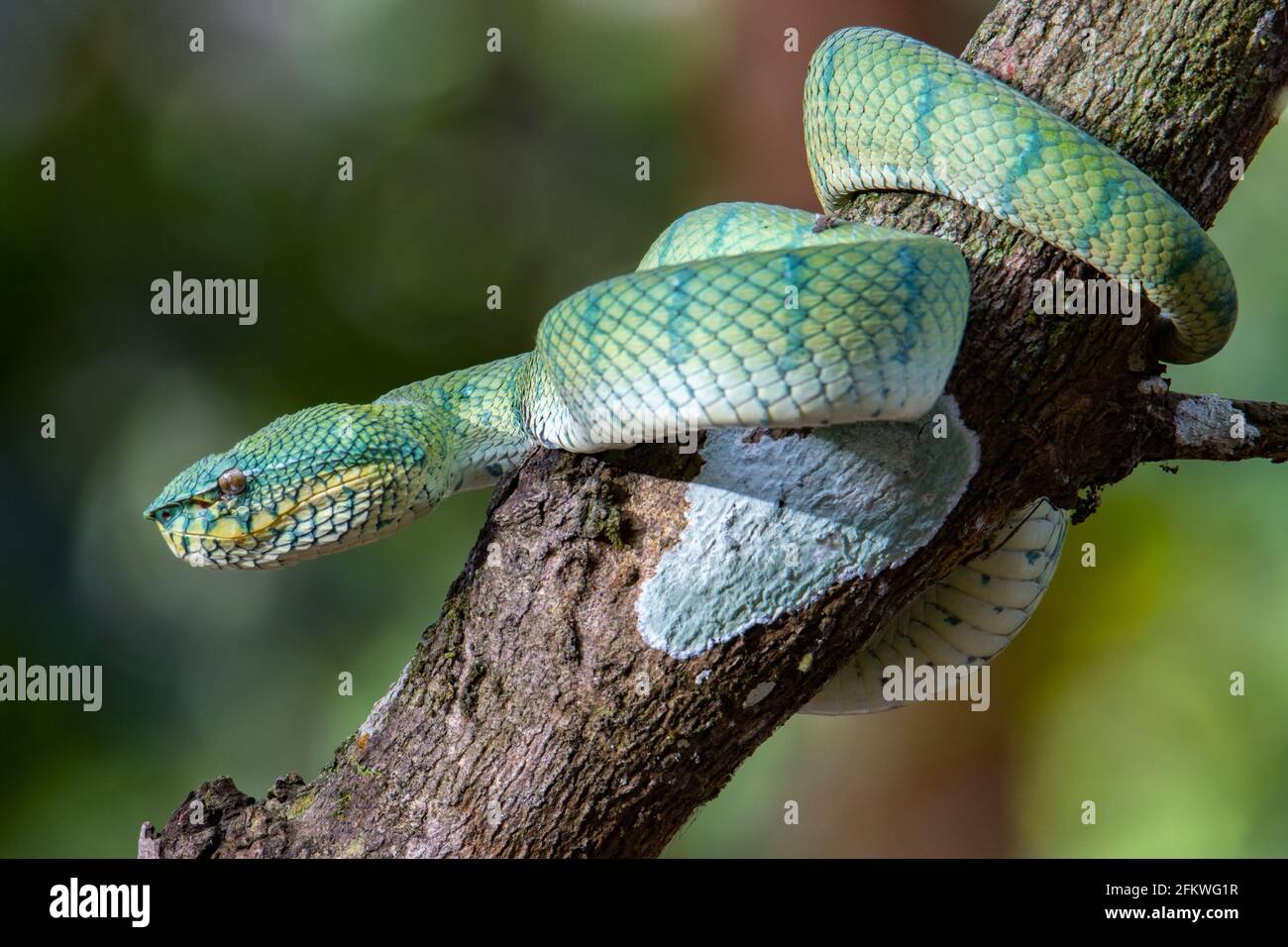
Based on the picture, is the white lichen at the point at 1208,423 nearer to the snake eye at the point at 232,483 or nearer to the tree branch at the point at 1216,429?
the tree branch at the point at 1216,429

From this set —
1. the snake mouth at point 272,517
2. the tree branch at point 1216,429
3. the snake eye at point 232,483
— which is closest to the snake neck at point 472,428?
the snake mouth at point 272,517

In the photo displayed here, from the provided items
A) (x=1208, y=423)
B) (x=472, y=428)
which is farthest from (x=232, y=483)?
(x=1208, y=423)

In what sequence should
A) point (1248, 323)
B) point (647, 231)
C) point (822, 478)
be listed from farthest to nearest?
point (647, 231) < point (1248, 323) < point (822, 478)

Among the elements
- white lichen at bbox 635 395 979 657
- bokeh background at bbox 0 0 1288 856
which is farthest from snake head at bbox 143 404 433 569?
bokeh background at bbox 0 0 1288 856

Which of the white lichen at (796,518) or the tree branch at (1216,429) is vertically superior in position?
the tree branch at (1216,429)

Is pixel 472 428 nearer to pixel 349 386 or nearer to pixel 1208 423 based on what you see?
pixel 1208 423

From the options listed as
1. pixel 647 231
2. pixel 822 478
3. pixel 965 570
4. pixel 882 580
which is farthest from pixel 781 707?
pixel 647 231

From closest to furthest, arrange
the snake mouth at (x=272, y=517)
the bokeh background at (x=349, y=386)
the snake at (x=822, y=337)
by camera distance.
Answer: the snake at (x=822, y=337) → the snake mouth at (x=272, y=517) → the bokeh background at (x=349, y=386)
